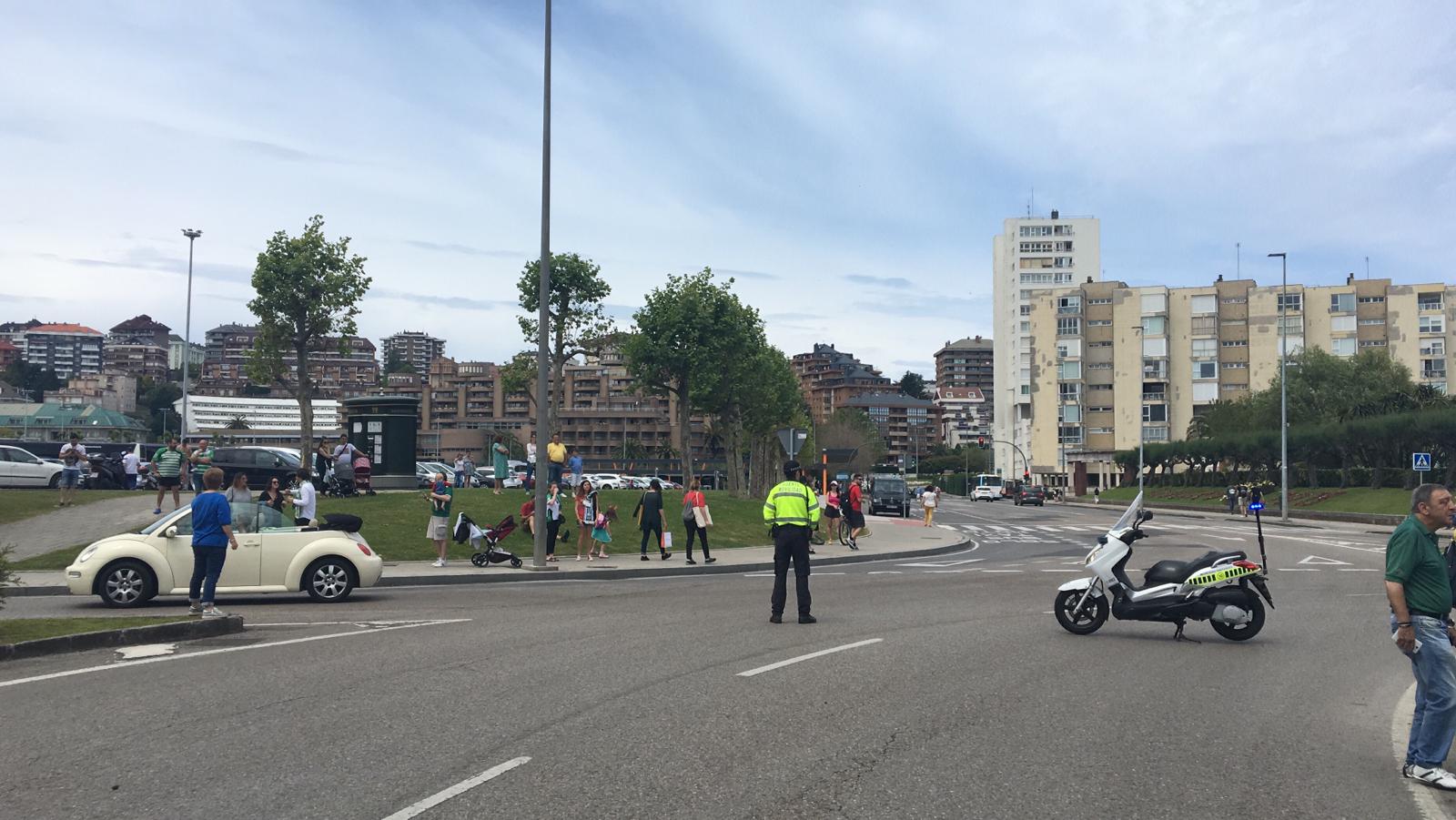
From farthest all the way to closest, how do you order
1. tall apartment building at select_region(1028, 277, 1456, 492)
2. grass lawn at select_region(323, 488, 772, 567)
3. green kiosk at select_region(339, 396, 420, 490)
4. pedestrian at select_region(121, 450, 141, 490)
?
tall apartment building at select_region(1028, 277, 1456, 492) < green kiosk at select_region(339, 396, 420, 490) < pedestrian at select_region(121, 450, 141, 490) < grass lawn at select_region(323, 488, 772, 567)

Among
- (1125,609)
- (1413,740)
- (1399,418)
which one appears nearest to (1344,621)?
(1125,609)

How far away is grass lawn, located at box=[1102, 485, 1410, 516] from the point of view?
51938 millimetres

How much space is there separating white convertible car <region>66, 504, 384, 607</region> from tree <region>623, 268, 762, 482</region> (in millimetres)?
32126

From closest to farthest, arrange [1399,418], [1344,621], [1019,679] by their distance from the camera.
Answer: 1. [1019,679]
2. [1344,621]
3. [1399,418]

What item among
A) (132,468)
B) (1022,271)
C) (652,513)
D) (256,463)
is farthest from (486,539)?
(1022,271)

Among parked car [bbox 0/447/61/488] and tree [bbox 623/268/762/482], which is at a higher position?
tree [bbox 623/268/762/482]

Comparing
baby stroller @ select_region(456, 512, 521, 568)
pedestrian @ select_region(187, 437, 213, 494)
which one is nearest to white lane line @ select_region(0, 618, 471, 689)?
baby stroller @ select_region(456, 512, 521, 568)

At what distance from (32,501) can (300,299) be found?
45.6ft

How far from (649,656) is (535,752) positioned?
12.3 feet

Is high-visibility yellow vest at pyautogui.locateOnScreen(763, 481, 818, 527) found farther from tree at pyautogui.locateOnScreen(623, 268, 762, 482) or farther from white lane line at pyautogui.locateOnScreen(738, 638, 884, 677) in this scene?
tree at pyautogui.locateOnScreen(623, 268, 762, 482)

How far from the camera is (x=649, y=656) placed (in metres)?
10.0

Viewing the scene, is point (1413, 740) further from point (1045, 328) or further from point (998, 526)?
point (1045, 328)

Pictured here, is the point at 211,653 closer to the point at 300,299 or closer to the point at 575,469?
the point at 575,469

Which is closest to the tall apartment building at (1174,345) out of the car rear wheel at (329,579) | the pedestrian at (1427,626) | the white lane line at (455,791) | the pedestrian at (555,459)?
the pedestrian at (555,459)
